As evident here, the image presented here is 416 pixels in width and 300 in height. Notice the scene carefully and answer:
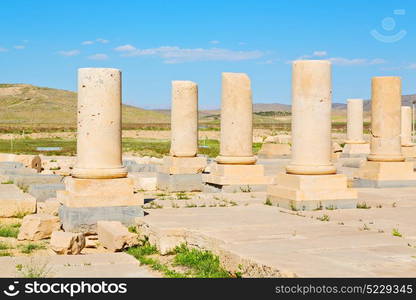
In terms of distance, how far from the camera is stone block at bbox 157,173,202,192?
59.2 feet

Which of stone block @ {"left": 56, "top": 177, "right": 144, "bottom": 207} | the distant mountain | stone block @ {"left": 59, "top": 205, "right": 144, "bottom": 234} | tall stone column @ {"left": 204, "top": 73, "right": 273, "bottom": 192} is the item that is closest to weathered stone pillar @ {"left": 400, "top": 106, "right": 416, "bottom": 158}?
tall stone column @ {"left": 204, "top": 73, "right": 273, "bottom": 192}

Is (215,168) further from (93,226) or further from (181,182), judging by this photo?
(93,226)

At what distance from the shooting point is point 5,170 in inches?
794

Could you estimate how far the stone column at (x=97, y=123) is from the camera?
38.3ft

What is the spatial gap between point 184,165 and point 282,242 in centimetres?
971

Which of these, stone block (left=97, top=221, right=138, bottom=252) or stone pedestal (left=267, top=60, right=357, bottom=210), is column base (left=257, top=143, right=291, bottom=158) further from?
stone block (left=97, top=221, right=138, bottom=252)

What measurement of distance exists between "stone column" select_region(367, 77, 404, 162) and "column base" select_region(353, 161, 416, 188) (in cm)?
18

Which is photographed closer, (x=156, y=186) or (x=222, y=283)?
(x=222, y=283)

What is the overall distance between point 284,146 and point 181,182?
41.0 ft

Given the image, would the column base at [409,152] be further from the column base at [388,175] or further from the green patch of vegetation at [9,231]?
the green patch of vegetation at [9,231]

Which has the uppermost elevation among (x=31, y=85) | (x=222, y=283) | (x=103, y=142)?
(x=31, y=85)

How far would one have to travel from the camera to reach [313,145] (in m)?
12.9

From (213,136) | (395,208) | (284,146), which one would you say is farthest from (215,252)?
(213,136)

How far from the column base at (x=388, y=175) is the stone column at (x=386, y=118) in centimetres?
18
